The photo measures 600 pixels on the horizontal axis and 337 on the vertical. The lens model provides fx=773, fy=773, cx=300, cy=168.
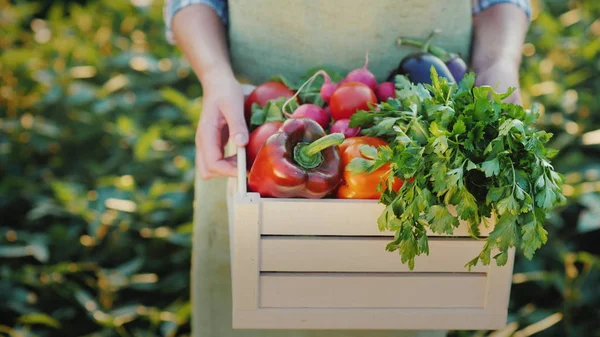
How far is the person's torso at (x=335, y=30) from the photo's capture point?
1911 millimetres

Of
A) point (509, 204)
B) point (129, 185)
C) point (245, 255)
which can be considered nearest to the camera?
point (509, 204)

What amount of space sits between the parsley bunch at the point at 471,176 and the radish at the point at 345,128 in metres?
0.21

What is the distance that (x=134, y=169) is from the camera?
3.41 m

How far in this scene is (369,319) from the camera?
1.55 meters

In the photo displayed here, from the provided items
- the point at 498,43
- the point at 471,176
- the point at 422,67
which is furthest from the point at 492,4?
the point at 471,176

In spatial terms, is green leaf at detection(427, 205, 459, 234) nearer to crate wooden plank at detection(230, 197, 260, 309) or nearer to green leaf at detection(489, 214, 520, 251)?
green leaf at detection(489, 214, 520, 251)

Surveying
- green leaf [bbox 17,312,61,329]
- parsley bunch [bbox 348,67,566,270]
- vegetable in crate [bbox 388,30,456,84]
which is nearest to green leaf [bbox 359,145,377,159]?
parsley bunch [bbox 348,67,566,270]

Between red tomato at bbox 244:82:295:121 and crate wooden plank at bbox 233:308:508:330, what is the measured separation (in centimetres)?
53

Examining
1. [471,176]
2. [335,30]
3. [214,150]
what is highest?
[335,30]

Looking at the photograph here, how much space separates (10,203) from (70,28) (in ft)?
4.52

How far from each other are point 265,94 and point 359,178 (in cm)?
41

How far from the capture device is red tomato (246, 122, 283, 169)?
168 cm

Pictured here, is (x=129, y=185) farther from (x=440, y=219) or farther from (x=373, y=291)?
(x=440, y=219)

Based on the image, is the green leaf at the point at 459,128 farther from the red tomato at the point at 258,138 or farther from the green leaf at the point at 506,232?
the red tomato at the point at 258,138
